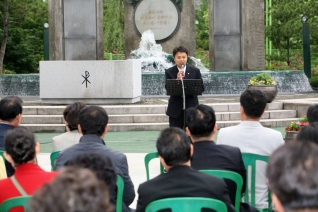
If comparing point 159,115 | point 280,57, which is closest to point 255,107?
point 159,115

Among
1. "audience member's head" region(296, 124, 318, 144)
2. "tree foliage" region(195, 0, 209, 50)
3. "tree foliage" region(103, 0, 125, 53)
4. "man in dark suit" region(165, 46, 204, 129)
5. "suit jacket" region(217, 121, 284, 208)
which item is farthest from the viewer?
"tree foliage" region(195, 0, 209, 50)

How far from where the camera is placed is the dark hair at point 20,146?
4.18m

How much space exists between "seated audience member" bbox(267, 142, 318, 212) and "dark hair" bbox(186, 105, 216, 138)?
10.4 feet

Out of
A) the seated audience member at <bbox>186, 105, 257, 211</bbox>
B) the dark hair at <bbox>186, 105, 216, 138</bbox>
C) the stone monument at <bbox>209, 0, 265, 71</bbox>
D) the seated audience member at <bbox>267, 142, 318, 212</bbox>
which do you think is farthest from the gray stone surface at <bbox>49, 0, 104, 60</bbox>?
the seated audience member at <bbox>267, 142, 318, 212</bbox>

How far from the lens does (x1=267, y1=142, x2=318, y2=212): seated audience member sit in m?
2.03

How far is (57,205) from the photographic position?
1.92 metres

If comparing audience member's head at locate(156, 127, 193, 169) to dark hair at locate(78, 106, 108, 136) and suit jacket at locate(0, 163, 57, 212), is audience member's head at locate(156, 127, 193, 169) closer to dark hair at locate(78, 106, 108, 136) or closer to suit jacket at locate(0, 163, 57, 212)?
suit jacket at locate(0, 163, 57, 212)

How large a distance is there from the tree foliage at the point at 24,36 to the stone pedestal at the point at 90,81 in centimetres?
2337

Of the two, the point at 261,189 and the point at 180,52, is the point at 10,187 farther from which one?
the point at 180,52

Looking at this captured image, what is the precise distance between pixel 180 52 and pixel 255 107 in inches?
130

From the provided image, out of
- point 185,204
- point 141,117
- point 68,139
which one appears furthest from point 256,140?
point 141,117

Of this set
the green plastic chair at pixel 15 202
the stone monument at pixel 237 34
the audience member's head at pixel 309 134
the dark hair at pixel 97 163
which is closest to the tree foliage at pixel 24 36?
the stone monument at pixel 237 34

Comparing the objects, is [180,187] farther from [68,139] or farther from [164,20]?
[164,20]

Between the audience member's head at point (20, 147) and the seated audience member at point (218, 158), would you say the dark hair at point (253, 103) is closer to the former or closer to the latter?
the seated audience member at point (218, 158)
